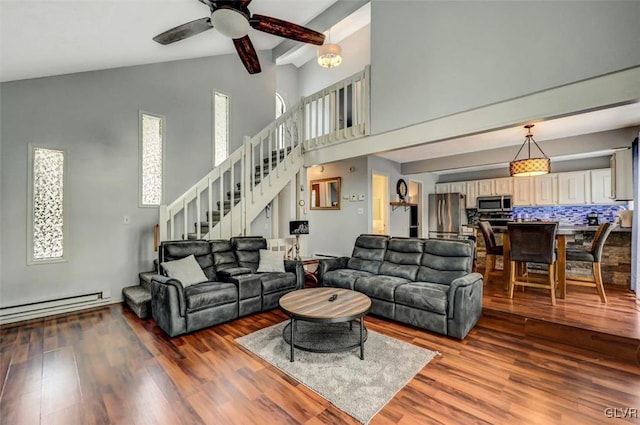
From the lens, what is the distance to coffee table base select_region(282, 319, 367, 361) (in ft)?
8.36

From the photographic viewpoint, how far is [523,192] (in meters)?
6.67

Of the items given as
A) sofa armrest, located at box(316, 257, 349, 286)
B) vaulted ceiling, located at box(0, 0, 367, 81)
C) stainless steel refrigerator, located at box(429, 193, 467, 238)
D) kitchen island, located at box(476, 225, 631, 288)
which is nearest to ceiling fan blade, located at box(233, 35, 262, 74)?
vaulted ceiling, located at box(0, 0, 367, 81)

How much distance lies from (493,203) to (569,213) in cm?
150

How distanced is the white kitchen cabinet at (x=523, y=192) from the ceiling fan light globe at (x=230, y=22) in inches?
268

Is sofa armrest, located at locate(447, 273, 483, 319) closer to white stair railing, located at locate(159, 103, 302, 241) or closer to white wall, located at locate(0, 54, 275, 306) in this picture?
white stair railing, located at locate(159, 103, 302, 241)

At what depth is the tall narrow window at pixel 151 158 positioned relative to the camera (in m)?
4.59

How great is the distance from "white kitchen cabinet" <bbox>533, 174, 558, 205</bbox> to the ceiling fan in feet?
19.7

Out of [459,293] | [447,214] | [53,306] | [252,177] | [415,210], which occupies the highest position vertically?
[252,177]

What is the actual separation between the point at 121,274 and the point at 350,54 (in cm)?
677

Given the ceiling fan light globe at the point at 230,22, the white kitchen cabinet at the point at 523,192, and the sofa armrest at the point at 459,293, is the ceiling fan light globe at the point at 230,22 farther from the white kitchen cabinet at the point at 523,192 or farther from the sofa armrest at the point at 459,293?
the white kitchen cabinet at the point at 523,192

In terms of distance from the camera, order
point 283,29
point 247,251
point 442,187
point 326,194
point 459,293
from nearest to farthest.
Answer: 1. point 459,293
2. point 283,29
3. point 247,251
4. point 326,194
5. point 442,187

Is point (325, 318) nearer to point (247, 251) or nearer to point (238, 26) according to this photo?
point (247, 251)

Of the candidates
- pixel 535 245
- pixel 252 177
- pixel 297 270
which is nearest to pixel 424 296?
pixel 535 245

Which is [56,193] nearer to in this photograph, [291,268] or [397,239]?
[291,268]
